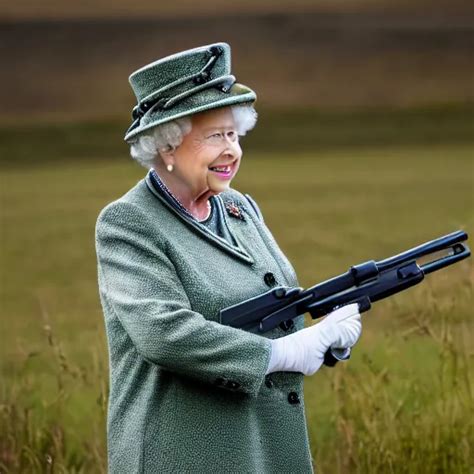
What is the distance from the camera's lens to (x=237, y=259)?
3.16m

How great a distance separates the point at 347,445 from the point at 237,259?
141 centimetres

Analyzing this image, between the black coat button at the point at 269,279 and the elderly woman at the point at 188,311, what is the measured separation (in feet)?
0.16

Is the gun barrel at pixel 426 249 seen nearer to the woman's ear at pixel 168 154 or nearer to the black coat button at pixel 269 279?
the black coat button at pixel 269 279

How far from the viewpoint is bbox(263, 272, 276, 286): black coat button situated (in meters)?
3.18

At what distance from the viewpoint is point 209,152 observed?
3.04m

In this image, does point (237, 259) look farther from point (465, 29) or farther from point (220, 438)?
point (465, 29)

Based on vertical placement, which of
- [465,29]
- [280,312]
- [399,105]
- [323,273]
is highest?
[465,29]

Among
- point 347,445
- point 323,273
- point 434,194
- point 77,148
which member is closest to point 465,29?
point 77,148

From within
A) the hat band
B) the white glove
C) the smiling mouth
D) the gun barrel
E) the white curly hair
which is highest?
the hat band

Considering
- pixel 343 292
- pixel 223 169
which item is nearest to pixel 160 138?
pixel 223 169

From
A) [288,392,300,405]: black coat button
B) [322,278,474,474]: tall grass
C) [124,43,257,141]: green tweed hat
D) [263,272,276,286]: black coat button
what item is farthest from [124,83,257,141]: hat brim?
[322,278,474,474]: tall grass

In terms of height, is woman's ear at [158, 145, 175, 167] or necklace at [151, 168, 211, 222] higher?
woman's ear at [158, 145, 175, 167]

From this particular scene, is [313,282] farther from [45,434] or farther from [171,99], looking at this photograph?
[171,99]

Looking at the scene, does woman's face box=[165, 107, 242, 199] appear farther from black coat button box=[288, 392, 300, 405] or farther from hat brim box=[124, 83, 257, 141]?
black coat button box=[288, 392, 300, 405]
